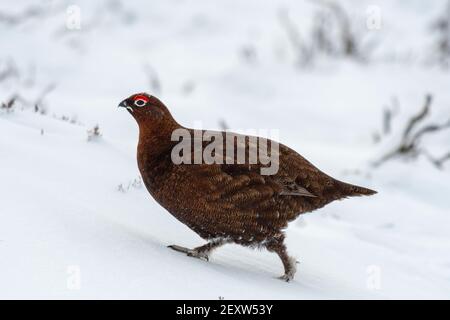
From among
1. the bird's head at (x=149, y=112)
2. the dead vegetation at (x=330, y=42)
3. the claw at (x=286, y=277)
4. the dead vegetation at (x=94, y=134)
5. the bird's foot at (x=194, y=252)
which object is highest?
the dead vegetation at (x=330, y=42)

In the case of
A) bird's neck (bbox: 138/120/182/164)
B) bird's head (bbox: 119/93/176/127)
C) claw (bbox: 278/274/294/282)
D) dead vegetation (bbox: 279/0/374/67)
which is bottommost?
claw (bbox: 278/274/294/282)

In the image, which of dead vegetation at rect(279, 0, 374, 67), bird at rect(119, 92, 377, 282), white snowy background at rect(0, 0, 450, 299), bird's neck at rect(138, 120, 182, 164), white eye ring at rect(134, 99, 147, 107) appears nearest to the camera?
white snowy background at rect(0, 0, 450, 299)

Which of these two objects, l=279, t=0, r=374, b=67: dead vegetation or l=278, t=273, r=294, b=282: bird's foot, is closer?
l=278, t=273, r=294, b=282: bird's foot

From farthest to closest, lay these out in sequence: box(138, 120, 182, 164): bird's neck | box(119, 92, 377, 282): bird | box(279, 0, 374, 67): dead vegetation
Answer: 1. box(279, 0, 374, 67): dead vegetation
2. box(138, 120, 182, 164): bird's neck
3. box(119, 92, 377, 282): bird

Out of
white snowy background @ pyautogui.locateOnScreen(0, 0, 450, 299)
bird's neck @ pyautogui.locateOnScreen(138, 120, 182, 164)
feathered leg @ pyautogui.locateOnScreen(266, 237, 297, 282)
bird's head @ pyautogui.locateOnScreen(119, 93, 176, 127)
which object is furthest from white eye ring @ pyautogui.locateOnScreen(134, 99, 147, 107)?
feathered leg @ pyautogui.locateOnScreen(266, 237, 297, 282)

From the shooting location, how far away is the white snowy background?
128 inches

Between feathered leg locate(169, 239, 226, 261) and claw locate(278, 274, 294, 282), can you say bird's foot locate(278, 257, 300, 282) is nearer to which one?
claw locate(278, 274, 294, 282)

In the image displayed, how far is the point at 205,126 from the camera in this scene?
8344 millimetres

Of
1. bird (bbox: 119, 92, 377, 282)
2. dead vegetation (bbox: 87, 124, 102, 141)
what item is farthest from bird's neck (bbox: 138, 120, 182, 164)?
dead vegetation (bbox: 87, 124, 102, 141)

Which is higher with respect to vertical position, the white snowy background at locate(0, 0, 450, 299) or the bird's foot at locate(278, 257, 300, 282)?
the white snowy background at locate(0, 0, 450, 299)

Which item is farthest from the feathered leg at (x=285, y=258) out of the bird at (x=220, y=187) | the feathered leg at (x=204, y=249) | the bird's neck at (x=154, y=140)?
the bird's neck at (x=154, y=140)

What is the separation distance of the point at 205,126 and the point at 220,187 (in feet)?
15.4

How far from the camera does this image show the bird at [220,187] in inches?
144

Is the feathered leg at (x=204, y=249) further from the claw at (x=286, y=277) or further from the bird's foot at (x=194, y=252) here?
the claw at (x=286, y=277)
